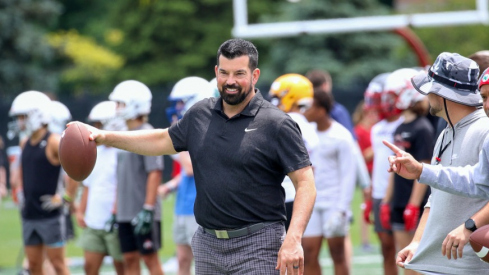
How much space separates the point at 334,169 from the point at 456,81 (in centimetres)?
353

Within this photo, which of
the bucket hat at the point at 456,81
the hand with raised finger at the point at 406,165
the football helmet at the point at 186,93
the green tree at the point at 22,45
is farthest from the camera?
the green tree at the point at 22,45

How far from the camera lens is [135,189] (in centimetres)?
769

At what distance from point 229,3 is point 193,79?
30.3 metres

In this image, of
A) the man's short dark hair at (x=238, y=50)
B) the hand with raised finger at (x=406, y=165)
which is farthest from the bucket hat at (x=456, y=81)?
the man's short dark hair at (x=238, y=50)

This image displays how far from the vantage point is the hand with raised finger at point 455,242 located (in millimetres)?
4273

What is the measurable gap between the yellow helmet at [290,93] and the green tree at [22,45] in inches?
1024

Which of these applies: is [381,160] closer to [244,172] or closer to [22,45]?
[244,172]

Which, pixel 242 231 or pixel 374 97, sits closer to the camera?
pixel 242 231

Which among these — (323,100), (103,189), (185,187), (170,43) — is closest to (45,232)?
(103,189)

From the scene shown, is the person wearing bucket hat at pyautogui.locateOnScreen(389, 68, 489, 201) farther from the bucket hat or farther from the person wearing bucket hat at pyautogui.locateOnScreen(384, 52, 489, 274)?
the bucket hat

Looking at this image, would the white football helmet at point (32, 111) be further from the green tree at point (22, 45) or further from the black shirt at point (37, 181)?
the green tree at point (22, 45)

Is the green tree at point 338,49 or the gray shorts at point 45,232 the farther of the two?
the green tree at point 338,49

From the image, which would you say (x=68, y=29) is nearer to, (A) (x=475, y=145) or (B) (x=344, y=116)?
(B) (x=344, y=116)

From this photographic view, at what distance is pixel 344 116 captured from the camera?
9672mm
